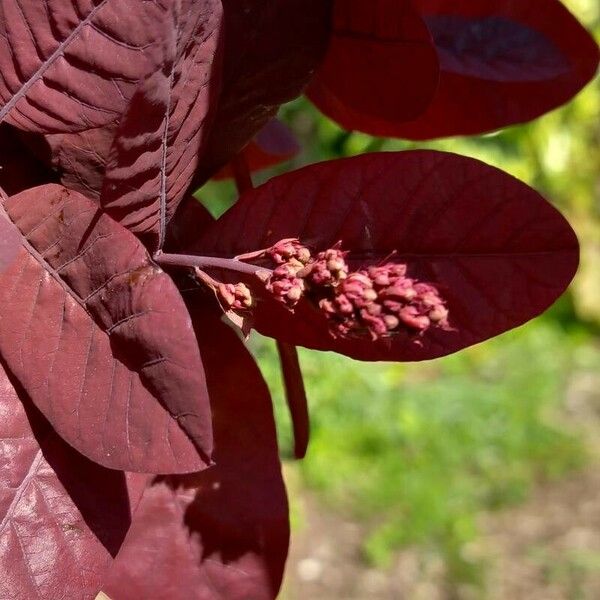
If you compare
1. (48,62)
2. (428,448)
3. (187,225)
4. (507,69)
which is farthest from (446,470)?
(48,62)

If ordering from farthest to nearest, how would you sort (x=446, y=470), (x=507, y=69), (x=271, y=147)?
1. (x=446, y=470)
2. (x=271, y=147)
3. (x=507, y=69)

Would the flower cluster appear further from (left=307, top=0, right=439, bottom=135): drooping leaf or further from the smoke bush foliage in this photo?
(left=307, top=0, right=439, bottom=135): drooping leaf

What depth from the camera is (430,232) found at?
1.39ft

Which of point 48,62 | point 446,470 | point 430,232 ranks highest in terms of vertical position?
point 48,62

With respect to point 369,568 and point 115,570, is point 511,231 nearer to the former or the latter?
point 115,570

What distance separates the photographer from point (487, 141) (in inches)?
156

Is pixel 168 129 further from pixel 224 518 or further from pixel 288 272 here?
pixel 224 518

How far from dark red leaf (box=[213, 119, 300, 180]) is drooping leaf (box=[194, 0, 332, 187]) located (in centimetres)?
24

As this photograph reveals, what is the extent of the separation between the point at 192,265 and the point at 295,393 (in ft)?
0.46

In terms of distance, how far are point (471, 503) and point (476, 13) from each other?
8.46ft

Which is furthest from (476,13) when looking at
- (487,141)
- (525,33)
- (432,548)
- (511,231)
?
(487,141)

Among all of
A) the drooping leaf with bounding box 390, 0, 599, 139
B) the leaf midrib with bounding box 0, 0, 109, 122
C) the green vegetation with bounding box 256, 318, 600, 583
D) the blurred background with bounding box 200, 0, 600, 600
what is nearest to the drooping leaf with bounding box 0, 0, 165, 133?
the leaf midrib with bounding box 0, 0, 109, 122

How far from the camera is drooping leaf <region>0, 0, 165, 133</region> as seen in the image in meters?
0.33

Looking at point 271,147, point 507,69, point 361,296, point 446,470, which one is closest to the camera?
point 361,296
